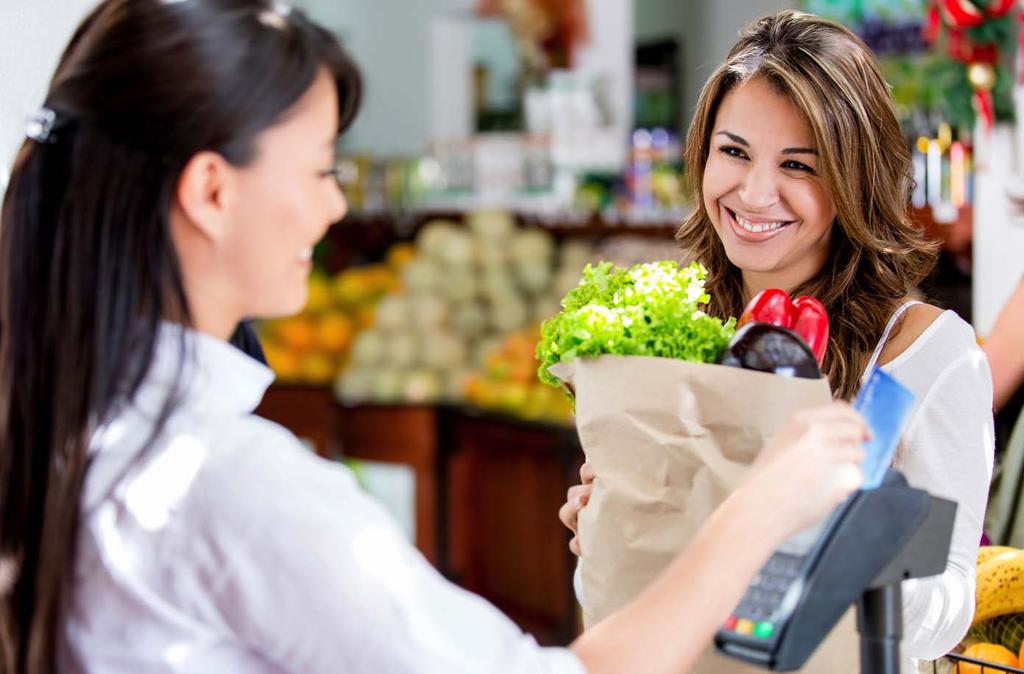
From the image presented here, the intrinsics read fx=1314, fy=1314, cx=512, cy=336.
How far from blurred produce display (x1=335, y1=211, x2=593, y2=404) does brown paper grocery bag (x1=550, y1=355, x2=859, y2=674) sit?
3.61m

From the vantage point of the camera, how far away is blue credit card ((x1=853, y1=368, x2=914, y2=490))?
1077 millimetres

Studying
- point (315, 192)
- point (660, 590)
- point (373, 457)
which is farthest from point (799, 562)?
point (373, 457)

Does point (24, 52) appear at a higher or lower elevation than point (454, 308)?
higher

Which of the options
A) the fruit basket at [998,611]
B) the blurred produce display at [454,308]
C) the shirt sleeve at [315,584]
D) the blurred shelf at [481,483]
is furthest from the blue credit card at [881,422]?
the blurred produce display at [454,308]

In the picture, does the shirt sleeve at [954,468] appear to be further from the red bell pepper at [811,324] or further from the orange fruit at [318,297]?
Result: the orange fruit at [318,297]

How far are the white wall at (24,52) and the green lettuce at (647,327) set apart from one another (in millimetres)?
918

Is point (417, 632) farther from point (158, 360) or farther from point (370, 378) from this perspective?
point (370, 378)

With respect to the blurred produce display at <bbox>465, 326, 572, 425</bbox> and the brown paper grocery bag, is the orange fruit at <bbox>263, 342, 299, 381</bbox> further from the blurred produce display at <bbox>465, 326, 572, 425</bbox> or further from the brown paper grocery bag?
the brown paper grocery bag

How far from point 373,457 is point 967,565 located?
358cm

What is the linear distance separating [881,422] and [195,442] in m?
0.56

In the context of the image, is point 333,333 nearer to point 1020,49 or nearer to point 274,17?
point 1020,49

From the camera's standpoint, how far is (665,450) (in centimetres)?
121

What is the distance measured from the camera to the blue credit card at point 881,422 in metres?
1.08

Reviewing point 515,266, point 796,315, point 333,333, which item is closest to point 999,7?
point 796,315
